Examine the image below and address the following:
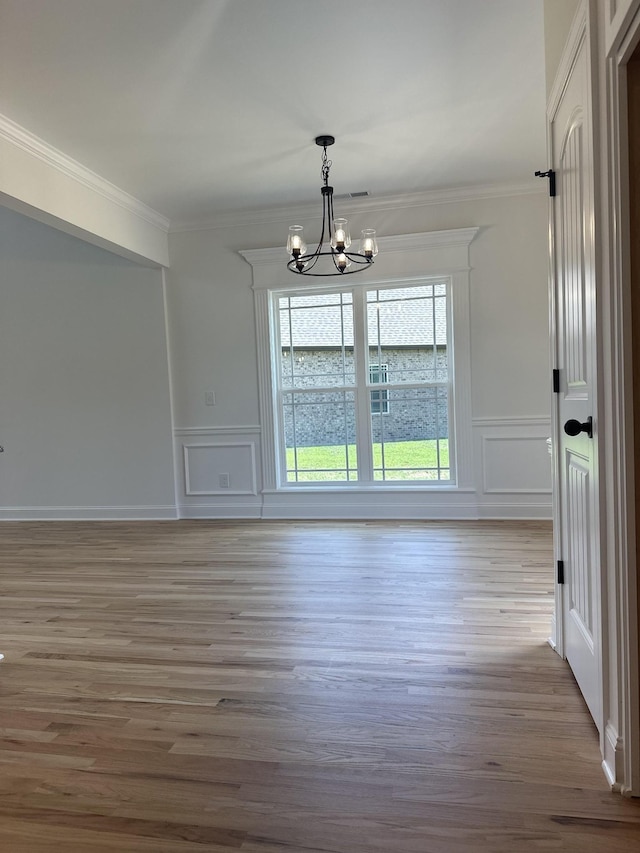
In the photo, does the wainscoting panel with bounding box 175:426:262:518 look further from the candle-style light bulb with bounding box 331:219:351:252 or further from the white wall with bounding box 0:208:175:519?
the candle-style light bulb with bounding box 331:219:351:252

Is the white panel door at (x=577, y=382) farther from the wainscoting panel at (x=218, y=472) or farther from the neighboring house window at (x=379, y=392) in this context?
the wainscoting panel at (x=218, y=472)

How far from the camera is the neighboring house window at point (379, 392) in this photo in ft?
15.8

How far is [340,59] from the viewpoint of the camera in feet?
8.57

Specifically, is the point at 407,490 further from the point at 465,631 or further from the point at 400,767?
the point at 400,767

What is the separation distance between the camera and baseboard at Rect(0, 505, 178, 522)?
5145 mm

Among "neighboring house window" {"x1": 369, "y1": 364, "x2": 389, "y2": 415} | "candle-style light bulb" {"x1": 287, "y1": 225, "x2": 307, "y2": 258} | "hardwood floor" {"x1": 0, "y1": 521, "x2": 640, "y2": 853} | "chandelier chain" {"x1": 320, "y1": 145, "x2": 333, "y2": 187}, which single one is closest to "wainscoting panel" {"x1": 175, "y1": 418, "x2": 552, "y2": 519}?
"neighboring house window" {"x1": 369, "y1": 364, "x2": 389, "y2": 415}

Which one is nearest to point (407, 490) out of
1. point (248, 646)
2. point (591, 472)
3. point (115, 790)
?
point (248, 646)

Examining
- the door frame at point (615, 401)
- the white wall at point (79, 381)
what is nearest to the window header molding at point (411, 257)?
the white wall at point (79, 381)

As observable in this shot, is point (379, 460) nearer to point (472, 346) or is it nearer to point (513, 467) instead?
point (513, 467)

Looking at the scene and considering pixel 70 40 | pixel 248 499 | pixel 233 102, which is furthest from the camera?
pixel 248 499

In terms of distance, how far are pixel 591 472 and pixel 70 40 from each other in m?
2.83

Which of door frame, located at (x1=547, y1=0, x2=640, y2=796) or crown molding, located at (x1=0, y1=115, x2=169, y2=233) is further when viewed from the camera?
crown molding, located at (x1=0, y1=115, x2=169, y2=233)

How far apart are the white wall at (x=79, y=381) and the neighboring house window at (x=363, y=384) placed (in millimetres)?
1195

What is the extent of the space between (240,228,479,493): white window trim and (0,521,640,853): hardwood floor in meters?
1.36
